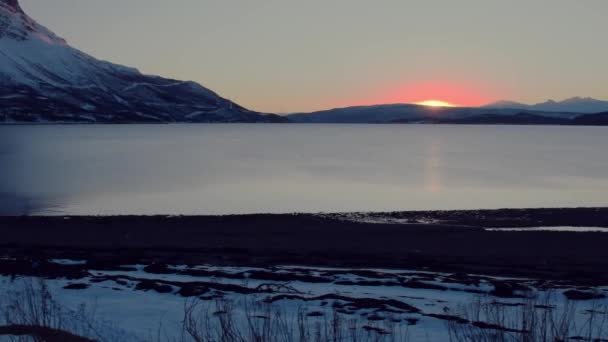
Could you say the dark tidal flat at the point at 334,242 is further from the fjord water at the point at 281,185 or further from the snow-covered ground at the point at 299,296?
the fjord water at the point at 281,185

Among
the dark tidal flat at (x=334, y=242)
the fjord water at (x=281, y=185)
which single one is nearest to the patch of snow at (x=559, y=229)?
the dark tidal flat at (x=334, y=242)

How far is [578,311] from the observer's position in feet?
35.8

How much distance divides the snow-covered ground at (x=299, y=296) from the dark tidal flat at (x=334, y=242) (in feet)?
8.21

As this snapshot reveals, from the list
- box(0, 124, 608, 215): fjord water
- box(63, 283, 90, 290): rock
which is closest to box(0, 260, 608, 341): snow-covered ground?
box(63, 283, 90, 290): rock

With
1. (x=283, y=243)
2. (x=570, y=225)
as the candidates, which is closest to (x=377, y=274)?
(x=283, y=243)

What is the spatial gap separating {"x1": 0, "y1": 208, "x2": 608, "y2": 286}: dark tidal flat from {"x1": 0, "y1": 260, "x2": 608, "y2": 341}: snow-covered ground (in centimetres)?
250

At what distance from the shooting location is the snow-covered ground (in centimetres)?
973

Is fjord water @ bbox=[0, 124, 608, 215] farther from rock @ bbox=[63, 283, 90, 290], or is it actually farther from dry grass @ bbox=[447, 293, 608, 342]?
dry grass @ bbox=[447, 293, 608, 342]

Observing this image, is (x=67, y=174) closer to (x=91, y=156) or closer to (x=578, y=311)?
(x=91, y=156)

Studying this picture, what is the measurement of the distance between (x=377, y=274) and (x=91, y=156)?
2813 inches

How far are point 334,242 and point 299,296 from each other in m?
10.4

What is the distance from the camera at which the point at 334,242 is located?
21859 millimetres

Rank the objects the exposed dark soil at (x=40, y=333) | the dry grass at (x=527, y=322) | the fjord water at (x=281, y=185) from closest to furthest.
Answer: the exposed dark soil at (x=40, y=333)
the dry grass at (x=527, y=322)
the fjord water at (x=281, y=185)

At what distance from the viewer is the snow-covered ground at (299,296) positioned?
973 cm
